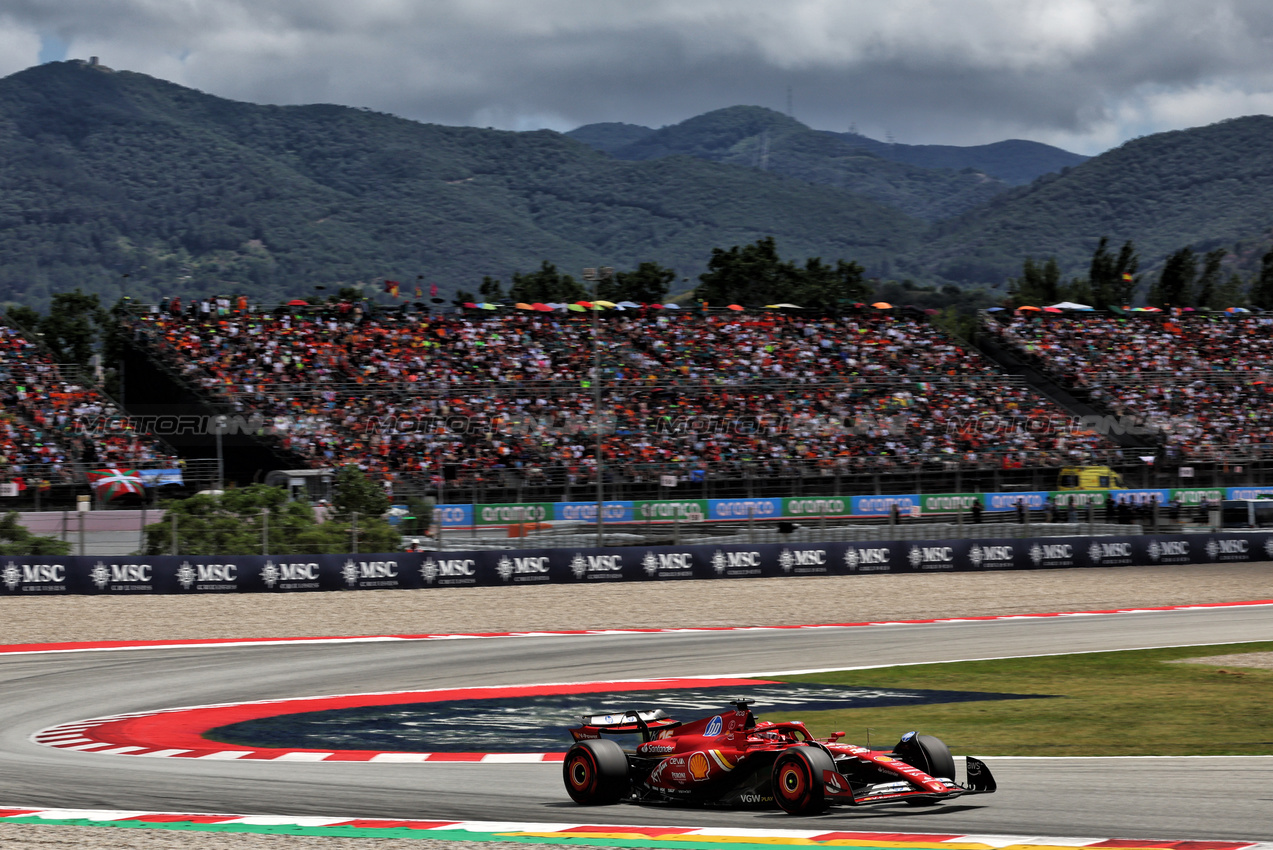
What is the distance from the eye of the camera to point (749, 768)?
9.15 metres

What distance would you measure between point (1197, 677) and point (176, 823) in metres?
13.7

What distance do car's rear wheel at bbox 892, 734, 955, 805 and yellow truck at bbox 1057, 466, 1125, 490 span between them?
36.2m

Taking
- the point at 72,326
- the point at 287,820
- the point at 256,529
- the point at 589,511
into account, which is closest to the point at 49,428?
the point at 256,529

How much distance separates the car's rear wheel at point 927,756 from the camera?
9.05m

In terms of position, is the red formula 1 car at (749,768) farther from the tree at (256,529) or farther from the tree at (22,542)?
the tree at (22,542)

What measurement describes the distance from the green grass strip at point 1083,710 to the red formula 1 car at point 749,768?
339cm

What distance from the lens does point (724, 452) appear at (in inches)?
1774

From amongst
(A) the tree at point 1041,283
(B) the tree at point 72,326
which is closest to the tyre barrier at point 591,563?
(B) the tree at point 72,326

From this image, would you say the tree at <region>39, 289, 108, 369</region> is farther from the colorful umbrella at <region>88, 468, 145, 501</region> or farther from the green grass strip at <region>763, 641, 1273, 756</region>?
the green grass strip at <region>763, 641, 1273, 756</region>

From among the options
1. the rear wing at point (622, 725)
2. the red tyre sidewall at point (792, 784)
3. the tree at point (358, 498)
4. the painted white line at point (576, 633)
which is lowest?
the painted white line at point (576, 633)

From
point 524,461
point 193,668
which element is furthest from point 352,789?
point 524,461

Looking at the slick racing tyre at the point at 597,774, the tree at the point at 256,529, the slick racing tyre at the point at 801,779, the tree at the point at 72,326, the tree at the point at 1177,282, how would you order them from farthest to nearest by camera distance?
the tree at the point at 1177,282 < the tree at the point at 72,326 < the tree at the point at 256,529 < the slick racing tyre at the point at 597,774 < the slick racing tyre at the point at 801,779

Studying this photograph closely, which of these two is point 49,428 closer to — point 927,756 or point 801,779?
point 801,779

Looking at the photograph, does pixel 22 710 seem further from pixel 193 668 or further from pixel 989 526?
pixel 989 526
